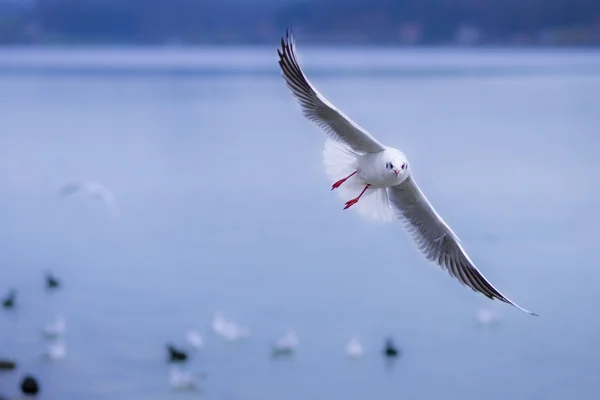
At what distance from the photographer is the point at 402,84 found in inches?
1115

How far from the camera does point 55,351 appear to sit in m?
7.95

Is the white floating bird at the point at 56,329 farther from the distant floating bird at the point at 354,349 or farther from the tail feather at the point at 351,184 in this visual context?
the tail feather at the point at 351,184

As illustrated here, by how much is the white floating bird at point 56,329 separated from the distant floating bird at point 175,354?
0.76m

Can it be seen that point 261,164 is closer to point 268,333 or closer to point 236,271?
point 236,271

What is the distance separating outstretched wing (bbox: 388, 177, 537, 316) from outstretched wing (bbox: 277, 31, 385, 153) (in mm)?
348

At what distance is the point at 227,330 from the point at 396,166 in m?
3.12

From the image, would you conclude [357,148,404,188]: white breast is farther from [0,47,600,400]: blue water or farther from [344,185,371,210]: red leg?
[0,47,600,400]: blue water

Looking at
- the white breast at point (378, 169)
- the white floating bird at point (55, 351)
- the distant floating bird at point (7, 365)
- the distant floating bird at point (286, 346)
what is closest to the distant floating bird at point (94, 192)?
the white floating bird at point (55, 351)

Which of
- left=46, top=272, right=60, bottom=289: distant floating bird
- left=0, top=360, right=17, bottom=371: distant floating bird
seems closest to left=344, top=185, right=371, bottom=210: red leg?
left=0, top=360, right=17, bottom=371: distant floating bird

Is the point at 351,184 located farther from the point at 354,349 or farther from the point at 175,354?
the point at 175,354

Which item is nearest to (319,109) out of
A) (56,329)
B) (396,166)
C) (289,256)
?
(396,166)

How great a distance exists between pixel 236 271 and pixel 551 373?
2.87m

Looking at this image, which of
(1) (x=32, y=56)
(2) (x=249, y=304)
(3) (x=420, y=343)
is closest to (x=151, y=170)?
(2) (x=249, y=304)

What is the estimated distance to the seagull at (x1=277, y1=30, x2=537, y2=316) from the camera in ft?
18.0
